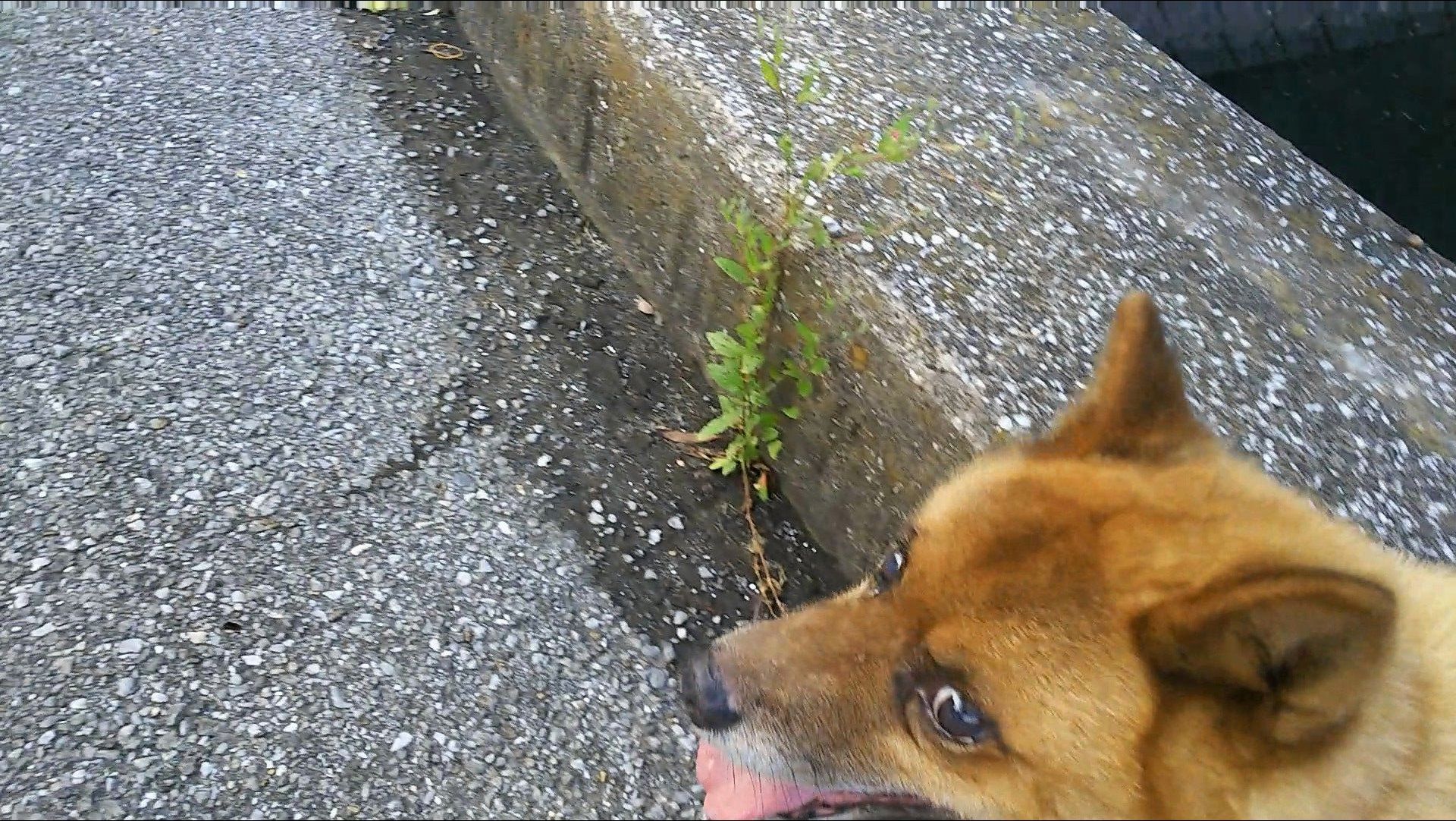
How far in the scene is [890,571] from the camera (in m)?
2.10

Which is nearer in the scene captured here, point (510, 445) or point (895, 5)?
point (510, 445)

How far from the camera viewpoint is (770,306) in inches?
112

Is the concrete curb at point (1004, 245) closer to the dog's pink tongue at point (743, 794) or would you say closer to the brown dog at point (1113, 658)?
the brown dog at point (1113, 658)

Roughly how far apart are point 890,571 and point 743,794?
22.5 inches

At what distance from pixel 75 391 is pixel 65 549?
0.55 metres

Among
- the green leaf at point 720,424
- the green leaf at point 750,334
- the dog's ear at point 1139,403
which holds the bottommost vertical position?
the green leaf at point 720,424

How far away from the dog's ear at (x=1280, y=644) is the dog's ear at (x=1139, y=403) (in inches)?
17.6

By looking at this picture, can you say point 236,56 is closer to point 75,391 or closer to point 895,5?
point 75,391

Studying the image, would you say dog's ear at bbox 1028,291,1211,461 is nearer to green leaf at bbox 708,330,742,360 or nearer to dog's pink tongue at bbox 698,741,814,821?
dog's pink tongue at bbox 698,741,814,821

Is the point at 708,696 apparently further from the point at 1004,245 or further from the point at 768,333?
the point at 1004,245

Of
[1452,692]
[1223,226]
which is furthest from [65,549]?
[1223,226]

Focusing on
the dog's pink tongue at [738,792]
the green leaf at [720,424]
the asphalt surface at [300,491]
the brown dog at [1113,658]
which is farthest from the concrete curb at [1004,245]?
the dog's pink tongue at [738,792]

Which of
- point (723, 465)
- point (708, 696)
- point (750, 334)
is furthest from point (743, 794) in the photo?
point (750, 334)

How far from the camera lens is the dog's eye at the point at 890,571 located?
2.04 metres
